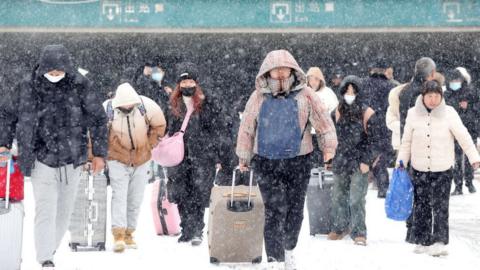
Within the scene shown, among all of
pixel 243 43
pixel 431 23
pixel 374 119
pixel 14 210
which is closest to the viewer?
pixel 14 210

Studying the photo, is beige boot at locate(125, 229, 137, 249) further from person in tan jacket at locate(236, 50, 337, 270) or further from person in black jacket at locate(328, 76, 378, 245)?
person in black jacket at locate(328, 76, 378, 245)

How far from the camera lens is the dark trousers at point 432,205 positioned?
9031 mm

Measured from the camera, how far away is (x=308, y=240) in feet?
32.8

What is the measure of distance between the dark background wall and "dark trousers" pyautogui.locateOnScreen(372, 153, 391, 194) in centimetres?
558

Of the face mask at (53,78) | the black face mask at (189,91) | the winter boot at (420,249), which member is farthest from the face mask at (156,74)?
the face mask at (53,78)

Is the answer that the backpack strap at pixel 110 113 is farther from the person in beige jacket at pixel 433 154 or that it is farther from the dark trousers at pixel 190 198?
the person in beige jacket at pixel 433 154

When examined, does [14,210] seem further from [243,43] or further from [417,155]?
[243,43]

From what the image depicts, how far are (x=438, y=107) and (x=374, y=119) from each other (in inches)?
32.5

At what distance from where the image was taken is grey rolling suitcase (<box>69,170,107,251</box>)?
902cm

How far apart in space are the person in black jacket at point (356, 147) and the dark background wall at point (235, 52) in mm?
8969

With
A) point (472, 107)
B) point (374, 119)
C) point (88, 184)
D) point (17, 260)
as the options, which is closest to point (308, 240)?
point (374, 119)

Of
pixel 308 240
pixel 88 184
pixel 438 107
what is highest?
pixel 438 107

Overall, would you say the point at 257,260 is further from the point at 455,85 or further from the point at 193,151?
the point at 455,85

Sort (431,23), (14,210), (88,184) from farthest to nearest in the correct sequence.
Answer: (431,23)
(88,184)
(14,210)
